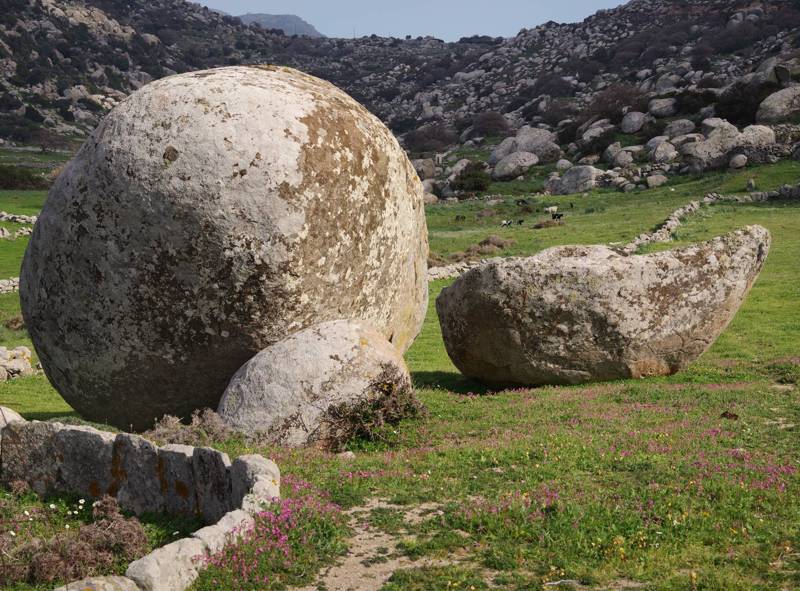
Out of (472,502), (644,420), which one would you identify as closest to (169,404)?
(472,502)

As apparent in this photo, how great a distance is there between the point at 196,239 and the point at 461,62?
161 meters

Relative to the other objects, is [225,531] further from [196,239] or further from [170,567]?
[196,239]

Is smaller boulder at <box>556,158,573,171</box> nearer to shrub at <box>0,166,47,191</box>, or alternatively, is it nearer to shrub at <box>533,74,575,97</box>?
shrub at <box>0,166,47,191</box>

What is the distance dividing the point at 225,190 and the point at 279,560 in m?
5.94

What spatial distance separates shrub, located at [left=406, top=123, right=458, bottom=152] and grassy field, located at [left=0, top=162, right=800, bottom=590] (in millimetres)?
85190

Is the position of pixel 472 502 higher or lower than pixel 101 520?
higher

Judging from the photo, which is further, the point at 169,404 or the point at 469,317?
the point at 469,317

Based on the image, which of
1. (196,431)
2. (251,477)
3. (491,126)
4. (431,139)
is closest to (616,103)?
(491,126)

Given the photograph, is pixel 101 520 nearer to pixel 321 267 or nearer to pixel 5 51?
pixel 321 267

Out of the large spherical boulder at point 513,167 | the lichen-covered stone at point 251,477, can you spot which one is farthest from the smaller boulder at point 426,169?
the lichen-covered stone at point 251,477

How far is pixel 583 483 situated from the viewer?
30.4 ft

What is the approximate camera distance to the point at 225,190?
38.4 feet

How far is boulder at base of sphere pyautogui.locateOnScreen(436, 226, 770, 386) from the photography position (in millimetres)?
15469

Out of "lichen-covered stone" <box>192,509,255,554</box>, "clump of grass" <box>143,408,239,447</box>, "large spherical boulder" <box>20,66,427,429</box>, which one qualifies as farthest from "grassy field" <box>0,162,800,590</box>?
"large spherical boulder" <box>20,66,427,429</box>
